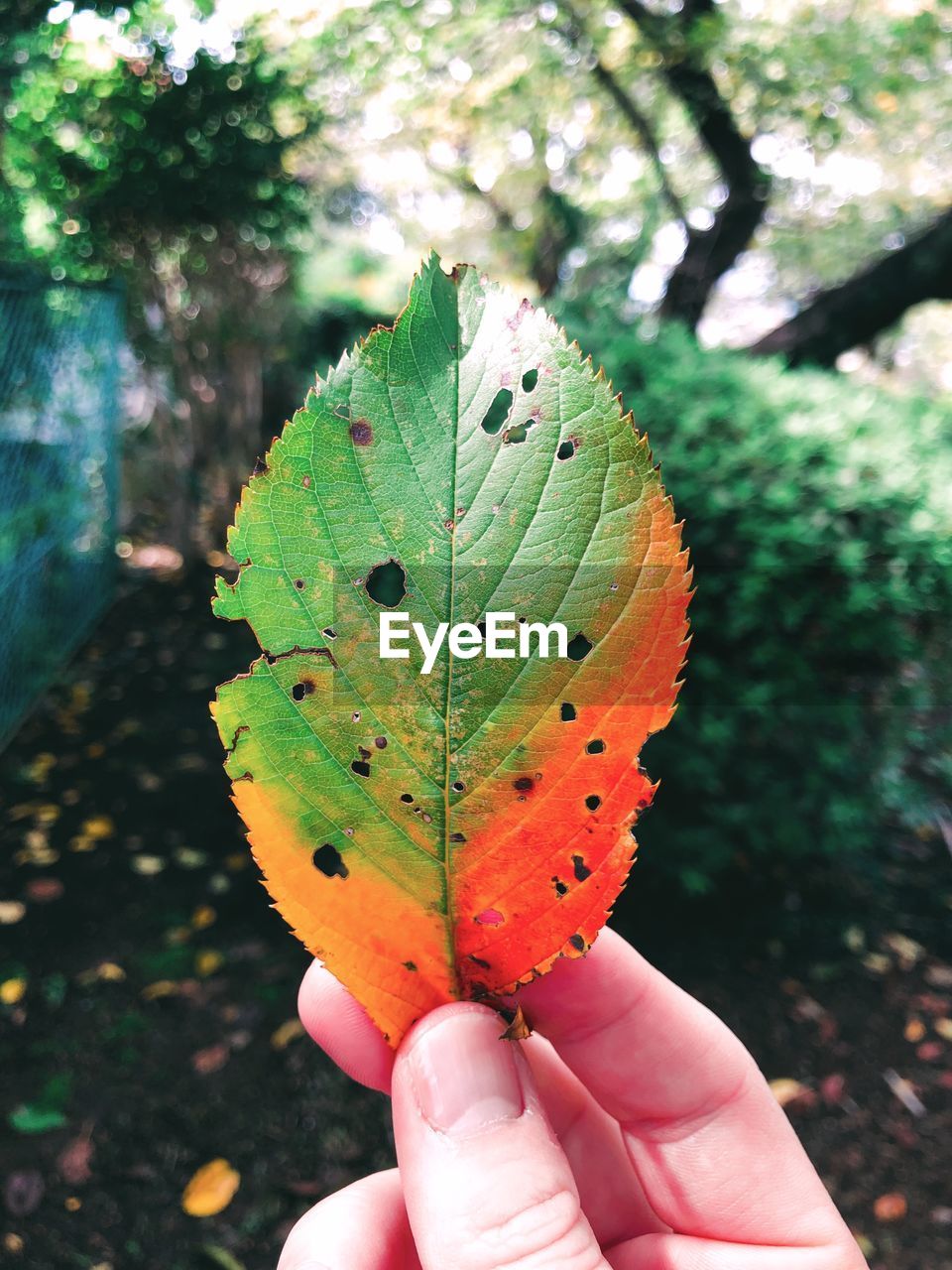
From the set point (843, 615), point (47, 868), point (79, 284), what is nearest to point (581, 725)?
point (843, 615)

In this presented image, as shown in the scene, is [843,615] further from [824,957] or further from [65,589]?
[65,589]

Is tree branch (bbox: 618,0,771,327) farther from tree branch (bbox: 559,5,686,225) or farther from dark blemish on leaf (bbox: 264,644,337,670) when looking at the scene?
dark blemish on leaf (bbox: 264,644,337,670)

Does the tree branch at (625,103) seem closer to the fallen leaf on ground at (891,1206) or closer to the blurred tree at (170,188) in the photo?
the blurred tree at (170,188)

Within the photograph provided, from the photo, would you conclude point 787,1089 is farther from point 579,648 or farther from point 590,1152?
point 579,648

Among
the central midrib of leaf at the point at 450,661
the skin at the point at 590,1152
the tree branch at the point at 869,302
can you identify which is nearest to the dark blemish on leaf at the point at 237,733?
the central midrib of leaf at the point at 450,661

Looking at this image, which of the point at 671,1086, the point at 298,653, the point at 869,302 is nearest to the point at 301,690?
the point at 298,653

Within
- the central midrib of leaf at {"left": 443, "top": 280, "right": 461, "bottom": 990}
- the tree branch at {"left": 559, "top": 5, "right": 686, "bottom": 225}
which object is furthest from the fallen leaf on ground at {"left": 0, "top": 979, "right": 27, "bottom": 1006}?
the tree branch at {"left": 559, "top": 5, "right": 686, "bottom": 225}

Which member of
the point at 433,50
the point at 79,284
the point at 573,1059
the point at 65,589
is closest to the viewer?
the point at 573,1059
